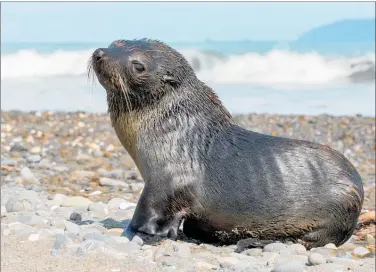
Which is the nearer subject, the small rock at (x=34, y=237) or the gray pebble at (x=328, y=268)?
the gray pebble at (x=328, y=268)

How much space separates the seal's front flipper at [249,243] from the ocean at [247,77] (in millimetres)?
13682

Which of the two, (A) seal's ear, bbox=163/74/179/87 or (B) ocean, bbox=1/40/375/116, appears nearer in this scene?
(A) seal's ear, bbox=163/74/179/87

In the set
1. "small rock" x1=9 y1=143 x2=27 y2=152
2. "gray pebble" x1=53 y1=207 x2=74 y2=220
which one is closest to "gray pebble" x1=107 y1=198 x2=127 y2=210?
"gray pebble" x1=53 y1=207 x2=74 y2=220

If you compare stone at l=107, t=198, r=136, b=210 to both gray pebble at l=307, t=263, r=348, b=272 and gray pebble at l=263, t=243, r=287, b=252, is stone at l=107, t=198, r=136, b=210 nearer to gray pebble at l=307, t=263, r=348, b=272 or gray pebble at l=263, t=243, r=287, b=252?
gray pebble at l=263, t=243, r=287, b=252

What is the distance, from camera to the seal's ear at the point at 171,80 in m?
6.07

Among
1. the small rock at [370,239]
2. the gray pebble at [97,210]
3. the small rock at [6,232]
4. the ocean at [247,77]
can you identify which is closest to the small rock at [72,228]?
the small rock at [6,232]

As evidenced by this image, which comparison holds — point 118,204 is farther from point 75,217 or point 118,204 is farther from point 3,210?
point 3,210

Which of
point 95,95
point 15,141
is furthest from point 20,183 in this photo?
point 95,95

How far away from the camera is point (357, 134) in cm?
1466

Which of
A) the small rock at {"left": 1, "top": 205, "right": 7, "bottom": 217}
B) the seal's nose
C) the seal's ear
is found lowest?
the small rock at {"left": 1, "top": 205, "right": 7, "bottom": 217}

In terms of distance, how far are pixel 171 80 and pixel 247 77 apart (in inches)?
1079

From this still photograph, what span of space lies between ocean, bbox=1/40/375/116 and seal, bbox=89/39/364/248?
13.4 meters

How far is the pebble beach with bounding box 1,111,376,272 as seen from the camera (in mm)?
5055

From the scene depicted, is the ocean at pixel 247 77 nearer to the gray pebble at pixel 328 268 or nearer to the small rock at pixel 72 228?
the small rock at pixel 72 228
